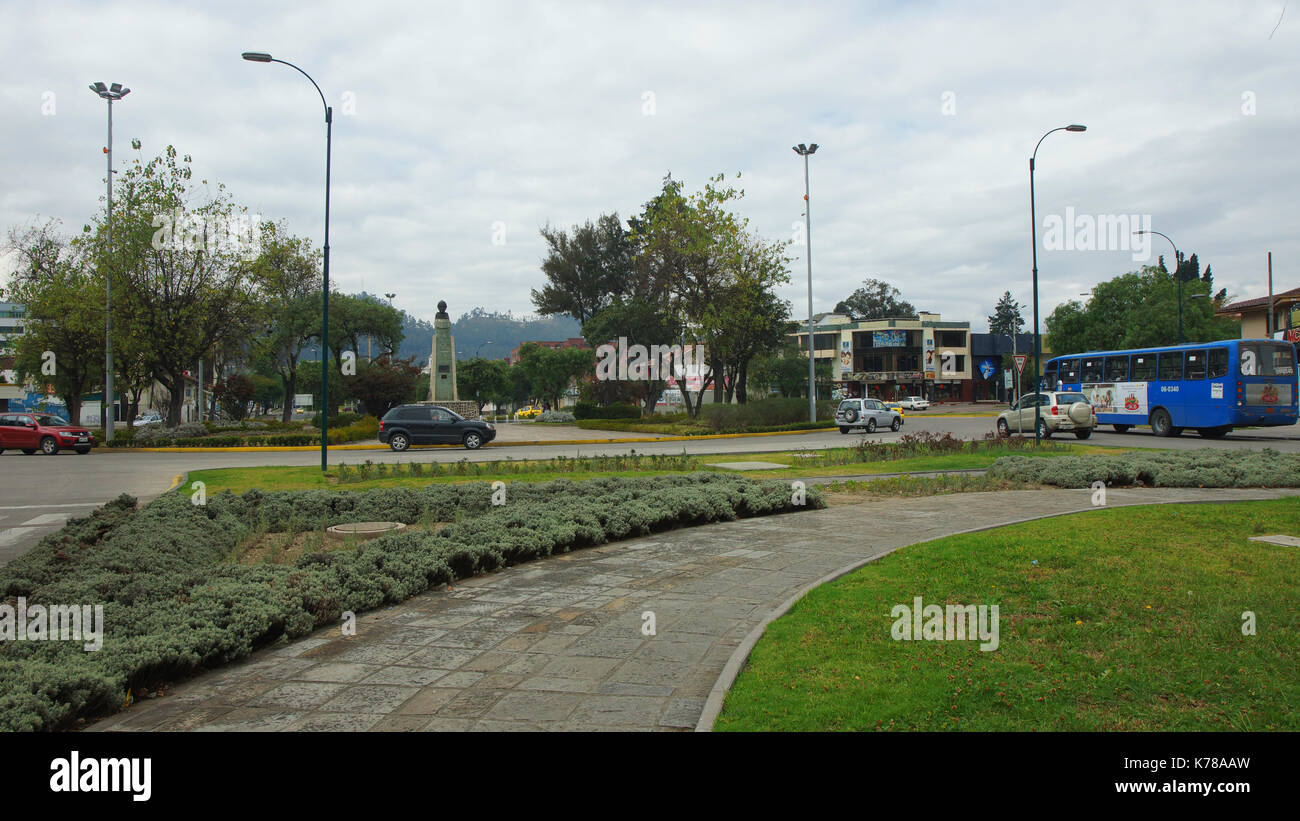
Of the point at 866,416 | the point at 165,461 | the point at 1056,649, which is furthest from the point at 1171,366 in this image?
the point at 165,461

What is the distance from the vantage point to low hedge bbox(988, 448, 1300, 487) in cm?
1352

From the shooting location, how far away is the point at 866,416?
3425 centimetres

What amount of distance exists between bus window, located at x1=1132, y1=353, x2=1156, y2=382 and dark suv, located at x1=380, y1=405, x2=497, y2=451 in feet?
77.6

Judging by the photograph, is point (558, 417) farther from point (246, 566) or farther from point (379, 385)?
point (246, 566)

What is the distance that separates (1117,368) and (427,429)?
25747mm

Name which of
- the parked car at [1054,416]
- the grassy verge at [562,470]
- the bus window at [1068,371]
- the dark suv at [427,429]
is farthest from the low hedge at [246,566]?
the bus window at [1068,371]

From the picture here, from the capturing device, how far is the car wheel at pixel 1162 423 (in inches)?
1077

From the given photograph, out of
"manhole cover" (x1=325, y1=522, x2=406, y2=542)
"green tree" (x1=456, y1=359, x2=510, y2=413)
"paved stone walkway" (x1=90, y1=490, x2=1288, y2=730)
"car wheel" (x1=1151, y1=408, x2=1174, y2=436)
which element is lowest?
"paved stone walkway" (x1=90, y1=490, x2=1288, y2=730)

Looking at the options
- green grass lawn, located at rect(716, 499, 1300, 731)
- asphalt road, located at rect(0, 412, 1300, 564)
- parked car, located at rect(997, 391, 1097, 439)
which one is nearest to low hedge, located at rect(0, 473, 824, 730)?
asphalt road, located at rect(0, 412, 1300, 564)

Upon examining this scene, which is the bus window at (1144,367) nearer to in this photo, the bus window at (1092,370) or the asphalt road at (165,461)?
the bus window at (1092,370)

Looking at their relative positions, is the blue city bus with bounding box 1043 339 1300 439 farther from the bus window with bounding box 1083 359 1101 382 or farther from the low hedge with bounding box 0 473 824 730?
the low hedge with bounding box 0 473 824 730

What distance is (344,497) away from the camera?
38.9ft

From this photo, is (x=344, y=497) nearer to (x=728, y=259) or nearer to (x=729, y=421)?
(x=729, y=421)
